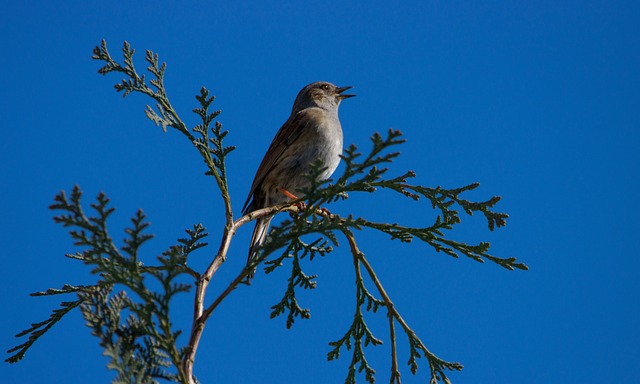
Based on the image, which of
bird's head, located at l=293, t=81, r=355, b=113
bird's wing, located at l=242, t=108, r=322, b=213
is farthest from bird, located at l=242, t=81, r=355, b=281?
bird's head, located at l=293, t=81, r=355, b=113

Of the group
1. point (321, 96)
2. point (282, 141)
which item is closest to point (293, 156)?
point (282, 141)

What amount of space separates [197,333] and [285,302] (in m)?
1.00

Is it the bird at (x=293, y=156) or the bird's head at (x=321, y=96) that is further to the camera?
the bird's head at (x=321, y=96)

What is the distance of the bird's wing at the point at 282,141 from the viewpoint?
18.6ft

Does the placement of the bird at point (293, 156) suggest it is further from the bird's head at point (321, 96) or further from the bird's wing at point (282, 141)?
the bird's head at point (321, 96)

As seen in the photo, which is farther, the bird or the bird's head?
the bird's head

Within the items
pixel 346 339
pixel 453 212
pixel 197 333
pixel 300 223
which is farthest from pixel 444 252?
pixel 197 333

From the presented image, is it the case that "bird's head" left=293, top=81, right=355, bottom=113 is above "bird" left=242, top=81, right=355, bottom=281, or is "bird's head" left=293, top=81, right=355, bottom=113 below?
above

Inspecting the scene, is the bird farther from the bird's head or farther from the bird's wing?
the bird's head

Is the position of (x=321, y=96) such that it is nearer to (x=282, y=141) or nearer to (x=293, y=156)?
(x=282, y=141)

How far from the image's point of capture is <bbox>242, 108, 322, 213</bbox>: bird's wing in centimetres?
566

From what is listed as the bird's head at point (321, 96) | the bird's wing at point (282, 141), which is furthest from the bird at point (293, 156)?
the bird's head at point (321, 96)

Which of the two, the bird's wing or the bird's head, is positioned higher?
the bird's head

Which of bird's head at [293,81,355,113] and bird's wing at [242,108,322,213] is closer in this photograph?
bird's wing at [242,108,322,213]
